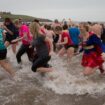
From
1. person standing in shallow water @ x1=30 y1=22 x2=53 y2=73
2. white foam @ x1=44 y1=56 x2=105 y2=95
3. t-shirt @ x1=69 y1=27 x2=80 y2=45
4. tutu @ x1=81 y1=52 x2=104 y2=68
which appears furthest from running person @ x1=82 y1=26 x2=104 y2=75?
t-shirt @ x1=69 y1=27 x2=80 y2=45

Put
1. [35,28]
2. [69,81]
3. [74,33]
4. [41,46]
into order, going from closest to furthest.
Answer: [35,28] → [41,46] → [69,81] → [74,33]

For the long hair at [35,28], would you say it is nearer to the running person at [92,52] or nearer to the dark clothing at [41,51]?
the dark clothing at [41,51]

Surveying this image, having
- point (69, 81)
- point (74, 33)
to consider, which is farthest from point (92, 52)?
point (74, 33)

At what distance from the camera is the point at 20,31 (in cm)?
1336

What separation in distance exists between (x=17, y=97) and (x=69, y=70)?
4.07 m

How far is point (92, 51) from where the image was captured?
374 inches

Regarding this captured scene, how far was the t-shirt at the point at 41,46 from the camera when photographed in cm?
929

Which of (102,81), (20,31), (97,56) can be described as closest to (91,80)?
(102,81)

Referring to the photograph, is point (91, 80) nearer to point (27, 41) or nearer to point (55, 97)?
point (55, 97)

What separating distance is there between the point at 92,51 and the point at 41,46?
131 centimetres

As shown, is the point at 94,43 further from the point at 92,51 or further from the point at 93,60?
the point at 93,60

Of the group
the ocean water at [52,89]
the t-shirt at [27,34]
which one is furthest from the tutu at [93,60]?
the t-shirt at [27,34]

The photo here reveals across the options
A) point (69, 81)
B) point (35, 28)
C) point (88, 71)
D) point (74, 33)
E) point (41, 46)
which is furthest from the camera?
point (74, 33)

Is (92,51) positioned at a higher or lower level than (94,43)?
lower
